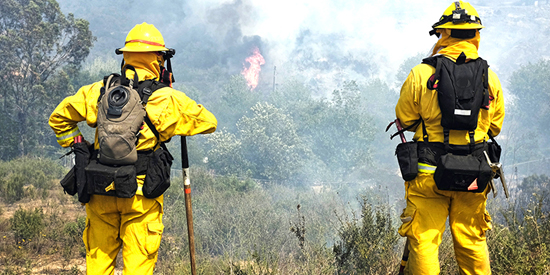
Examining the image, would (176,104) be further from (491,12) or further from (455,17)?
(491,12)

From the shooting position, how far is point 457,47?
3.05 metres

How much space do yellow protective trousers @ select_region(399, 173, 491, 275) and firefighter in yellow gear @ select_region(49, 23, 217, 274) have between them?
1.55 metres

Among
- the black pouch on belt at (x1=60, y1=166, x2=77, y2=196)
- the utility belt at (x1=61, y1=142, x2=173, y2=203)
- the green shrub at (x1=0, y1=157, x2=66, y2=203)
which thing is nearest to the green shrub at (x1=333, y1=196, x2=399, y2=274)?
the utility belt at (x1=61, y1=142, x2=173, y2=203)

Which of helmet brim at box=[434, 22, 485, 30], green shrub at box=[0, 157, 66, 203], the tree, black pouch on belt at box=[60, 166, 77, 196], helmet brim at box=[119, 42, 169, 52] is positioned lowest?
green shrub at box=[0, 157, 66, 203]

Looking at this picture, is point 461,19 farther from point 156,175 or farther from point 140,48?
point 156,175

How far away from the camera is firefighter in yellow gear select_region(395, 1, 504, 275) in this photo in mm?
2928

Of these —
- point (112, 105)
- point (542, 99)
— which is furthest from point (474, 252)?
point (542, 99)

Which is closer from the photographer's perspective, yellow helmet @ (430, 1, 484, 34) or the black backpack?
the black backpack

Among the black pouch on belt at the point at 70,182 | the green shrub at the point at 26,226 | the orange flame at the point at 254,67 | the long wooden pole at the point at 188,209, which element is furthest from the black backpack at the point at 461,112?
the orange flame at the point at 254,67

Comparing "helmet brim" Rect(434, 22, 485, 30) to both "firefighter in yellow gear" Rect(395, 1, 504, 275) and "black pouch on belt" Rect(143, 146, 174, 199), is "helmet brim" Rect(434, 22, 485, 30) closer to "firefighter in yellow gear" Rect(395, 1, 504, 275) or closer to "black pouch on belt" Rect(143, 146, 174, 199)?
"firefighter in yellow gear" Rect(395, 1, 504, 275)

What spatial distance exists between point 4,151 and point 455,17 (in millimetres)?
29323

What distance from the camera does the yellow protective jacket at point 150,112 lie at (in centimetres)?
292

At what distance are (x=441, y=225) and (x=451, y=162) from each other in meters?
0.46

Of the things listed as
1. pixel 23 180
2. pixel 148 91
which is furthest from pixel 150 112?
pixel 23 180
